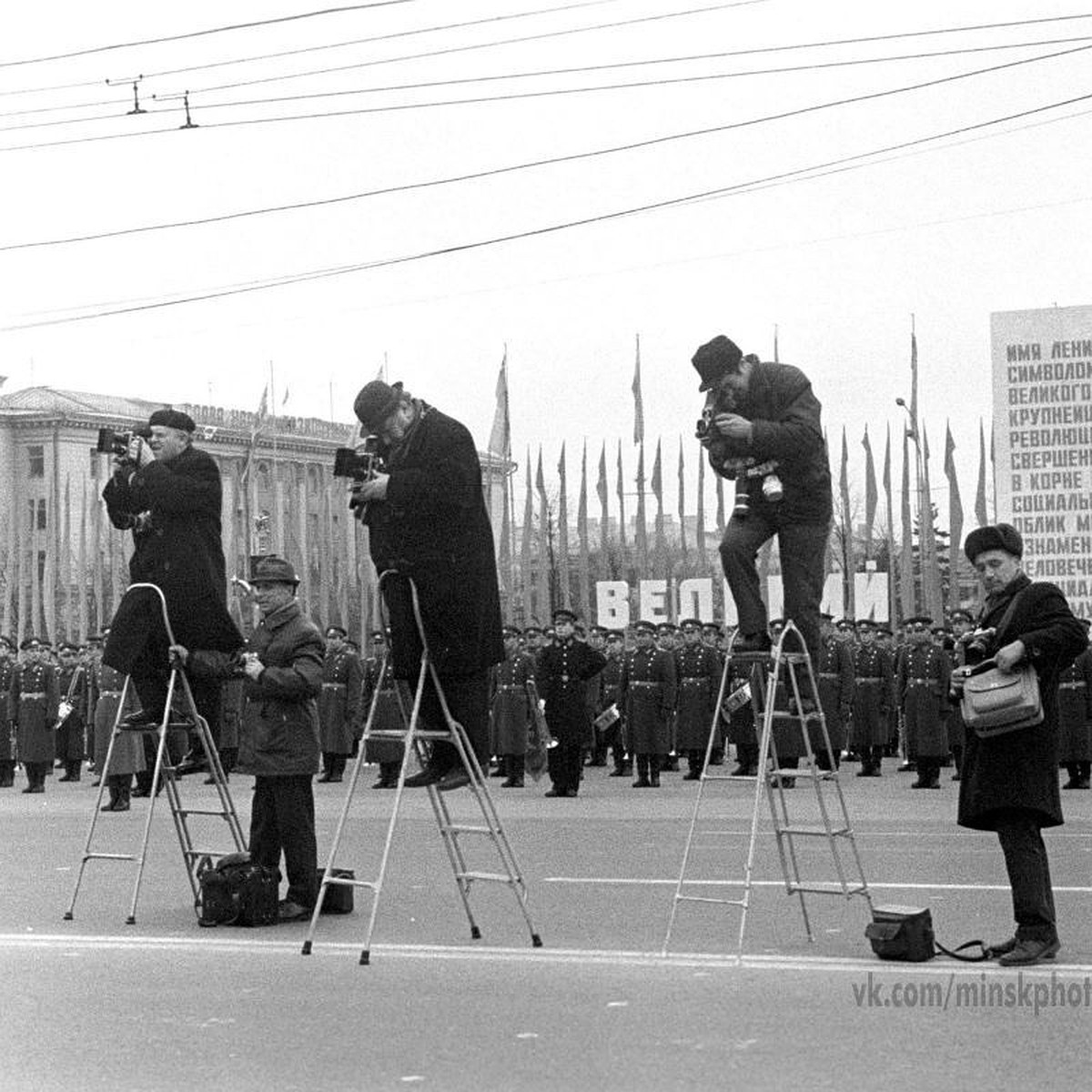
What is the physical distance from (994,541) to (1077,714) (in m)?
14.8

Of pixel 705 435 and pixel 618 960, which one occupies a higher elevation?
pixel 705 435

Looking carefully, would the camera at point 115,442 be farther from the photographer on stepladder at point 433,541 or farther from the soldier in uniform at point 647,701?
the soldier in uniform at point 647,701

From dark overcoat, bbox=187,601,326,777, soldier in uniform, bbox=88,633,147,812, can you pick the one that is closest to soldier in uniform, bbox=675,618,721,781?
soldier in uniform, bbox=88,633,147,812

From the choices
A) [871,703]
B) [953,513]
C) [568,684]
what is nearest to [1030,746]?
[568,684]

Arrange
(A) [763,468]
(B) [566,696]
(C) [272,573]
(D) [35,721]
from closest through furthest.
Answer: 1. (A) [763,468]
2. (C) [272,573]
3. (B) [566,696]
4. (D) [35,721]

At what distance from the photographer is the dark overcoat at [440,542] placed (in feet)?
31.2

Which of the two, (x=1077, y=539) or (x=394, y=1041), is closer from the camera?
(x=394, y=1041)

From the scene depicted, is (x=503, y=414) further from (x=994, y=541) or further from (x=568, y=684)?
(x=994, y=541)

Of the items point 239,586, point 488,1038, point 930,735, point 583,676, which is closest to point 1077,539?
point 930,735

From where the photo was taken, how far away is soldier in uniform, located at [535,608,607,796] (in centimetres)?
2434

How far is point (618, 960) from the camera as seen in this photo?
9422mm

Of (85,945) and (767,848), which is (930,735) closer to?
(767,848)

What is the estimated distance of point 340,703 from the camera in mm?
28375

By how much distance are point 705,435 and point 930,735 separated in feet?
50.8
